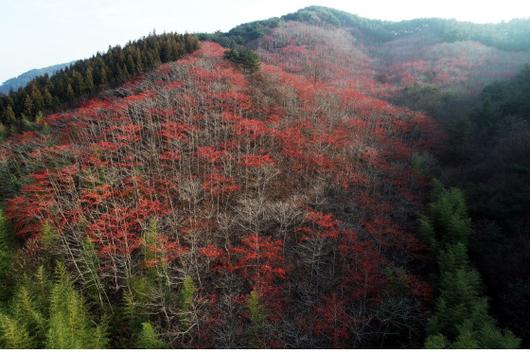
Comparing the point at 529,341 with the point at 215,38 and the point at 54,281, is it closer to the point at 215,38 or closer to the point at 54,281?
the point at 54,281

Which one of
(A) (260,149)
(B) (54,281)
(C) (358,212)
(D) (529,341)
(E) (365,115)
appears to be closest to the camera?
(D) (529,341)

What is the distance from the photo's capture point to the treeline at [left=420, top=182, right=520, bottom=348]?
11.6m

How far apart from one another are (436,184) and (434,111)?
20.6m

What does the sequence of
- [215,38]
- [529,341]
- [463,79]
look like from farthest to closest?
1. [215,38]
2. [463,79]
3. [529,341]

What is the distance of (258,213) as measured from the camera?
75.2ft

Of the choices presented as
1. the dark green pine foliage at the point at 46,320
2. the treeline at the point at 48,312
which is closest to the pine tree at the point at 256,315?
the treeline at the point at 48,312

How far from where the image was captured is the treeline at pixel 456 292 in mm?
11586

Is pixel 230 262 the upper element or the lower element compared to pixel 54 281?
lower

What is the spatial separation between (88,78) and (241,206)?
3607cm

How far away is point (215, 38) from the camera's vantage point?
68062mm

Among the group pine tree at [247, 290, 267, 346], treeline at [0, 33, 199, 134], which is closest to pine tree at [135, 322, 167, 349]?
pine tree at [247, 290, 267, 346]

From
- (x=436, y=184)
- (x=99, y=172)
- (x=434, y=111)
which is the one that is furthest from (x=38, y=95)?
(x=434, y=111)

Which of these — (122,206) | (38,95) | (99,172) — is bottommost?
(122,206)

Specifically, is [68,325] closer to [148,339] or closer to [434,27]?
[148,339]
